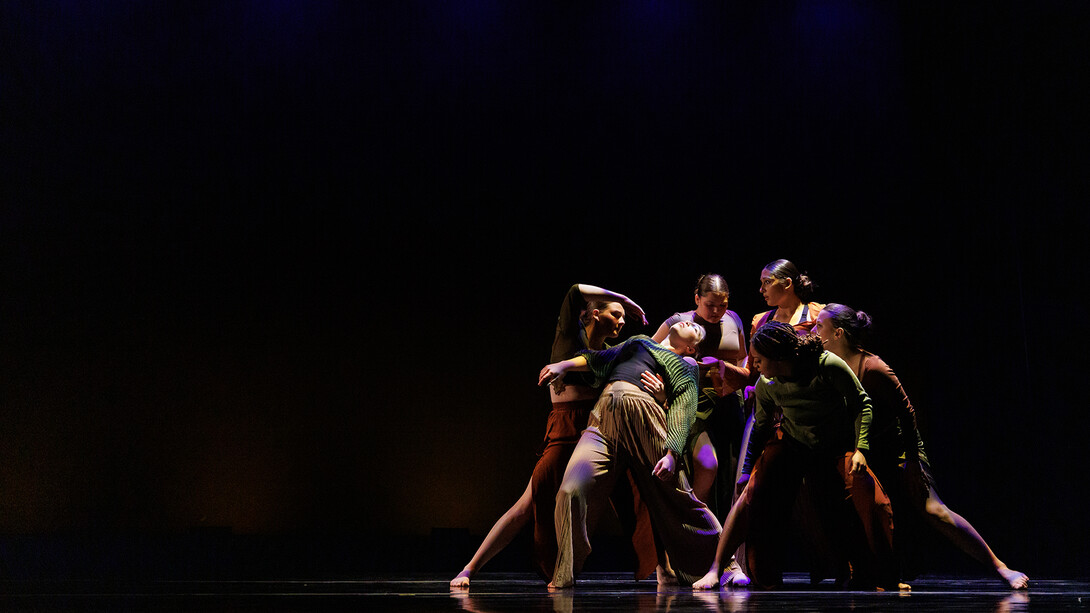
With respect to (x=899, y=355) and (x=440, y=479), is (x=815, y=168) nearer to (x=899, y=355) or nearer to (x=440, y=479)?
(x=899, y=355)

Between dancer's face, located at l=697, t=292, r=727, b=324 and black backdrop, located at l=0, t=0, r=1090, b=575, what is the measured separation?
2.18 metres

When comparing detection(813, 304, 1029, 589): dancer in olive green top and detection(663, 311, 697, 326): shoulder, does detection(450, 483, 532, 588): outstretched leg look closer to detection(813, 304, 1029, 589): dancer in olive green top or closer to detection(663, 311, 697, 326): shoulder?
detection(663, 311, 697, 326): shoulder

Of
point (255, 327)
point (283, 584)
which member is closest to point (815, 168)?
point (255, 327)

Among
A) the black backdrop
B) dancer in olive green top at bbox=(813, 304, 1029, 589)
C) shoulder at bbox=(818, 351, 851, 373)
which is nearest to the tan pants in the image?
shoulder at bbox=(818, 351, 851, 373)

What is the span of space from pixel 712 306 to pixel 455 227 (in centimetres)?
270

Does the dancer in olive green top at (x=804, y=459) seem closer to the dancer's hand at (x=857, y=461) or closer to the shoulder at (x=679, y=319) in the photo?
the dancer's hand at (x=857, y=461)

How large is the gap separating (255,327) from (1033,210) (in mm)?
5336

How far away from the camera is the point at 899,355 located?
6.48m

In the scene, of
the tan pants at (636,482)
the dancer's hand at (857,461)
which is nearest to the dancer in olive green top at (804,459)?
the dancer's hand at (857,461)

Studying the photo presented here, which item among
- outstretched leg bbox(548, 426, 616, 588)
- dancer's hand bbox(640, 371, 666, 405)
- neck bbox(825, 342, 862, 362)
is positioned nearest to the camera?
outstretched leg bbox(548, 426, 616, 588)

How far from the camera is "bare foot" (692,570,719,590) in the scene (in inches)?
135

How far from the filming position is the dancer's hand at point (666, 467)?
3369mm

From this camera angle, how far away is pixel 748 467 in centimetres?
370

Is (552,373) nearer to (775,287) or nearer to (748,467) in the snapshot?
(748,467)
